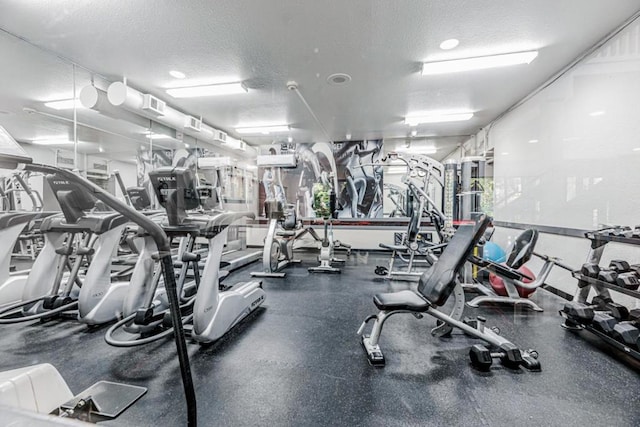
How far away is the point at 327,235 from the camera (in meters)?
5.41

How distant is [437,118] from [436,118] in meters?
0.02

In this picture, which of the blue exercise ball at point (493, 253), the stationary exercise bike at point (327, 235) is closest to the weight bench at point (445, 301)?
the blue exercise ball at point (493, 253)

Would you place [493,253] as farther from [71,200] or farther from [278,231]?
[71,200]

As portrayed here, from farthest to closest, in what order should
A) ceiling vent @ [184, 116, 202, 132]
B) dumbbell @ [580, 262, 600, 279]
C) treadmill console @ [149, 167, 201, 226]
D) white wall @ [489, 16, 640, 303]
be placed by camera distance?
ceiling vent @ [184, 116, 202, 132], white wall @ [489, 16, 640, 303], dumbbell @ [580, 262, 600, 279], treadmill console @ [149, 167, 201, 226]

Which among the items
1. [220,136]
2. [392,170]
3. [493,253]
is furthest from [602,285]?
[220,136]

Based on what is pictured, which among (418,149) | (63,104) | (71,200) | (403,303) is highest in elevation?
(418,149)

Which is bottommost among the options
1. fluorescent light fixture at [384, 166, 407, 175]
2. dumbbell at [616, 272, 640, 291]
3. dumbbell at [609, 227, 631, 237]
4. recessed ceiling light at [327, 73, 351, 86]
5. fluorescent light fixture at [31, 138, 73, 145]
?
dumbbell at [616, 272, 640, 291]

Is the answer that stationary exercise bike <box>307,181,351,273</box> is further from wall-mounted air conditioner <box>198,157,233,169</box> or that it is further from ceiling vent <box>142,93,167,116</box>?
ceiling vent <box>142,93,167,116</box>

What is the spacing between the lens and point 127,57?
3.26m

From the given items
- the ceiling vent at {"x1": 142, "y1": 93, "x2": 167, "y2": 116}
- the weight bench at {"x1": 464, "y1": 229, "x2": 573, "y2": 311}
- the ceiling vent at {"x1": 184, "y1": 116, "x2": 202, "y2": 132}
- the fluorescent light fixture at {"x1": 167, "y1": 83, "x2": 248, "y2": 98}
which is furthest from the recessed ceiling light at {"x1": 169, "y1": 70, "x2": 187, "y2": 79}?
the weight bench at {"x1": 464, "y1": 229, "x2": 573, "y2": 311}

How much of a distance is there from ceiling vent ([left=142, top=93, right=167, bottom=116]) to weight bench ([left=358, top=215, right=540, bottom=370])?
4079 mm

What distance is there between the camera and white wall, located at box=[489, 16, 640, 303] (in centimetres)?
270

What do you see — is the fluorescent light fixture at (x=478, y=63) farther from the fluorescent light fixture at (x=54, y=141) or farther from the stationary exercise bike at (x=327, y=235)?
the fluorescent light fixture at (x=54, y=141)

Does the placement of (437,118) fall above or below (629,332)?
above
